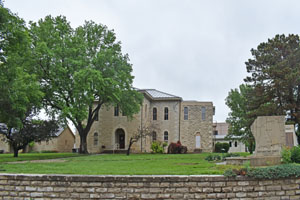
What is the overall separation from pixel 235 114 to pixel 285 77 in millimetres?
16447

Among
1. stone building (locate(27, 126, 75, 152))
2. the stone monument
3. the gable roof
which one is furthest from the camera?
stone building (locate(27, 126, 75, 152))

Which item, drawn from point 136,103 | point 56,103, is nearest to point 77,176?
point 56,103

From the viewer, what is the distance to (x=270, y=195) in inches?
351

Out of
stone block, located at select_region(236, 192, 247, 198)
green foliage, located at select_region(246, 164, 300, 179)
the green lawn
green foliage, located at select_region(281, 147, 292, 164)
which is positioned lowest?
stone block, located at select_region(236, 192, 247, 198)

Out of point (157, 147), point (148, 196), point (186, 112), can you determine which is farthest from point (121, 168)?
point (186, 112)

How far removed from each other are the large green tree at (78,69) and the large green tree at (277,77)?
11.7 m

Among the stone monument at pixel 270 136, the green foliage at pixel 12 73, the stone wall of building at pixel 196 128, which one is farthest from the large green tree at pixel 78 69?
the stone monument at pixel 270 136

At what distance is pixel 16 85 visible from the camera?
19000mm

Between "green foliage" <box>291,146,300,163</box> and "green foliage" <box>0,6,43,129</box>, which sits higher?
"green foliage" <box>0,6,43,129</box>

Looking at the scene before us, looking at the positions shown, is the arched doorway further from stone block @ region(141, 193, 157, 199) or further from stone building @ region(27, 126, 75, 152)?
stone block @ region(141, 193, 157, 199)

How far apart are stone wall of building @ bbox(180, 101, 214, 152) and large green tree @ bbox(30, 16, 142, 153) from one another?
9972mm

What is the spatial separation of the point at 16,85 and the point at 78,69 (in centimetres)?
801

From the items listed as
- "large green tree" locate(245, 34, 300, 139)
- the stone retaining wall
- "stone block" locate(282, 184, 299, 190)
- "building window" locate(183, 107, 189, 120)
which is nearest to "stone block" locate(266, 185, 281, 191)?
the stone retaining wall

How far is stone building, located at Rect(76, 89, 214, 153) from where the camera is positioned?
37.3 meters
